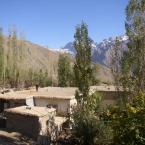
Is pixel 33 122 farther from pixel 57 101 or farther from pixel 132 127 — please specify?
pixel 132 127

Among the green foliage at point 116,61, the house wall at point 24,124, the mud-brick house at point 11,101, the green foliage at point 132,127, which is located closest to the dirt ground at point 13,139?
the house wall at point 24,124

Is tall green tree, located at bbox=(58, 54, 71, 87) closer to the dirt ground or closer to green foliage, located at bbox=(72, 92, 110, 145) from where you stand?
the dirt ground

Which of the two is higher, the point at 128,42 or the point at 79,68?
the point at 128,42

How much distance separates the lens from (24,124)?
109 feet

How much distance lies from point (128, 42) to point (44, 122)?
11749 millimetres

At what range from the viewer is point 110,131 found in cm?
2809

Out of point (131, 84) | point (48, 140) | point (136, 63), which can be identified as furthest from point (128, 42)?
point (48, 140)

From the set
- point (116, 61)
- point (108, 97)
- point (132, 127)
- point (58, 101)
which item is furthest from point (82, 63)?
point (108, 97)

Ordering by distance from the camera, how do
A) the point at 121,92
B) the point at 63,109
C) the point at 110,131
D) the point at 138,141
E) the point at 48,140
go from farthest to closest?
the point at 63,109
the point at 121,92
the point at 48,140
the point at 110,131
the point at 138,141

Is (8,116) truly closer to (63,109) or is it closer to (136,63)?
(63,109)

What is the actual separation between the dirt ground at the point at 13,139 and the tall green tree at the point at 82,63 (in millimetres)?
6400

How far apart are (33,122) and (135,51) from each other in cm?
1243

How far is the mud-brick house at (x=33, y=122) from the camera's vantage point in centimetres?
3234

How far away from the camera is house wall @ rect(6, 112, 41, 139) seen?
32.4 meters
